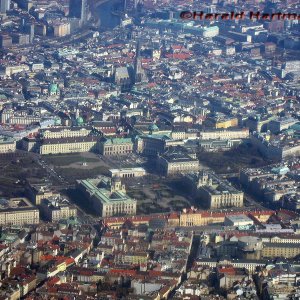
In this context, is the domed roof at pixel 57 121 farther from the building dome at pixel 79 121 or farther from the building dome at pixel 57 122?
the building dome at pixel 79 121

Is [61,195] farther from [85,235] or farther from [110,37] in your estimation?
[110,37]

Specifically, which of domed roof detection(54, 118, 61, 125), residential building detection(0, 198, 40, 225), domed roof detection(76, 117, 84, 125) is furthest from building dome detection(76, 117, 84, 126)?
residential building detection(0, 198, 40, 225)

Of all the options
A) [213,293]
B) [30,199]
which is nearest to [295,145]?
[30,199]

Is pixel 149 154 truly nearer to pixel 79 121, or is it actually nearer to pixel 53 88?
pixel 79 121

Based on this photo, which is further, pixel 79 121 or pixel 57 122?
pixel 57 122

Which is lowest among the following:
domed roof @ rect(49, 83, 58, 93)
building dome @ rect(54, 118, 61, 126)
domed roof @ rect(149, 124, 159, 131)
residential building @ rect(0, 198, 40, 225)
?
domed roof @ rect(49, 83, 58, 93)

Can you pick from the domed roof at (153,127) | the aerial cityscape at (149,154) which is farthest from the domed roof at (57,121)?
the domed roof at (153,127)

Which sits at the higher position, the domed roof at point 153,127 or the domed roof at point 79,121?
the domed roof at point 153,127

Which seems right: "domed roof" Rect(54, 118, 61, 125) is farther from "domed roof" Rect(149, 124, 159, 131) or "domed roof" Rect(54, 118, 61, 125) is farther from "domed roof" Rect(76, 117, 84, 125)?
Answer: "domed roof" Rect(149, 124, 159, 131)

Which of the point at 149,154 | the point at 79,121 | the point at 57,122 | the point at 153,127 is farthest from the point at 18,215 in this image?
the point at 57,122
